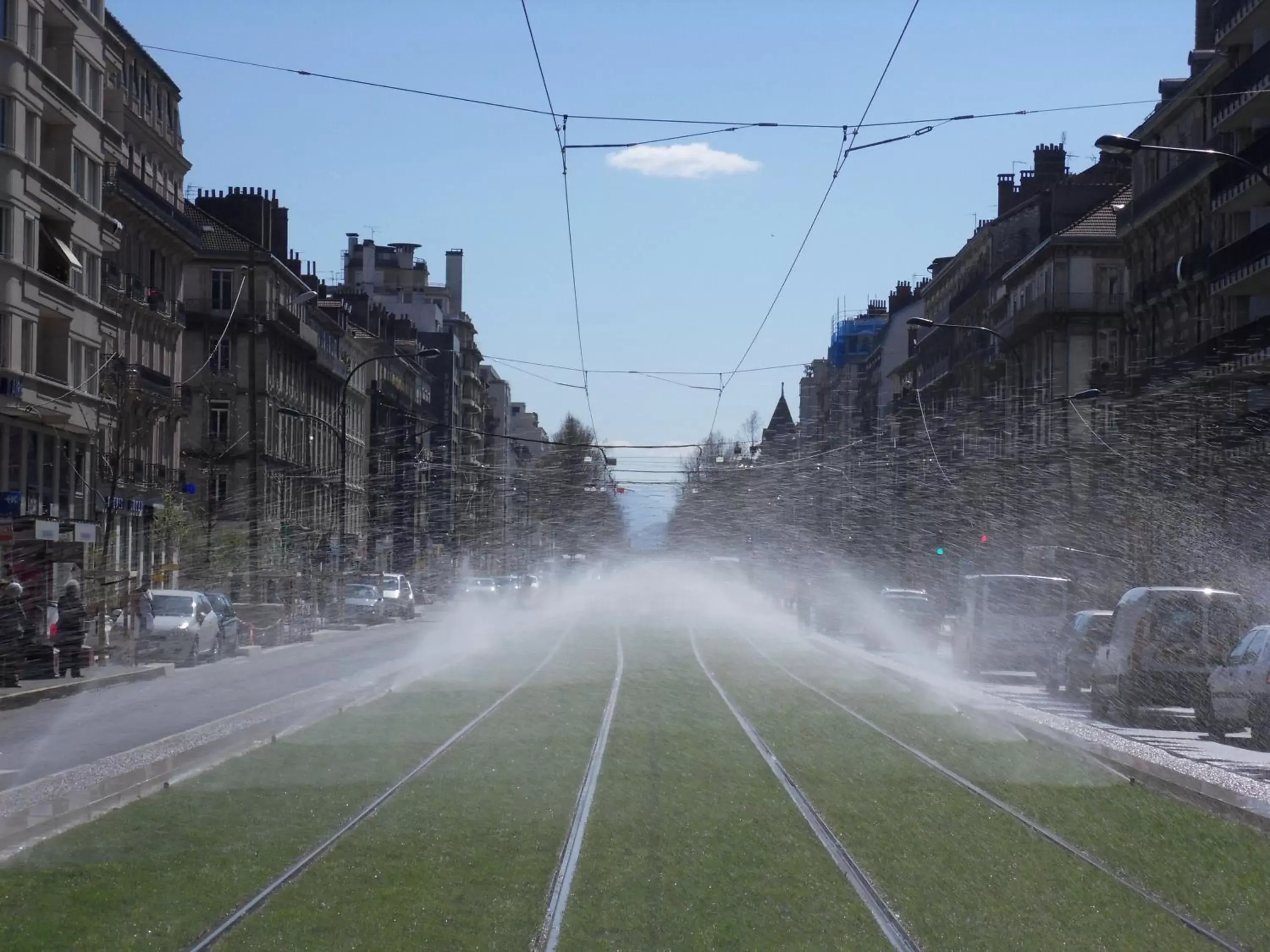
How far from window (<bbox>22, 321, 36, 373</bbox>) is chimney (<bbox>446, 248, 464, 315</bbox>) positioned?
104m

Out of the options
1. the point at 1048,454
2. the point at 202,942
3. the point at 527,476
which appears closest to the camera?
the point at 202,942

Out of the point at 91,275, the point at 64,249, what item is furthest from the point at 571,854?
the point at 91,275

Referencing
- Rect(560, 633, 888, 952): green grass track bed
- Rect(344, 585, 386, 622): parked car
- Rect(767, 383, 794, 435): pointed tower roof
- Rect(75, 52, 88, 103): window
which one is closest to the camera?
Rect(560, 633, 888, 952): green grass track bed

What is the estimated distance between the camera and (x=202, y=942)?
770cm

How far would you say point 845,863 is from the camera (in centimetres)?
1012

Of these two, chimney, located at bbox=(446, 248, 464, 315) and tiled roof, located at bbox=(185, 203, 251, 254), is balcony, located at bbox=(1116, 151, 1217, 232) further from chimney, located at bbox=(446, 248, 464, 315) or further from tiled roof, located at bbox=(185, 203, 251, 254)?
chimney, located at bbox=(446, 248, 464, 315)

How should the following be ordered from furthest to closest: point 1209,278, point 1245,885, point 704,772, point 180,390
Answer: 1. point 180,390
2. point 1209,278
3. point 704,772
4. point 1245,885

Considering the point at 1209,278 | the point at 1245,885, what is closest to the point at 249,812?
the point at 1245,885

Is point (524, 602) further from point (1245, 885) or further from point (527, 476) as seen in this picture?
point (1245, 885)

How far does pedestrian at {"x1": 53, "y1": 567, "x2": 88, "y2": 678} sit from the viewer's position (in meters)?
28.0

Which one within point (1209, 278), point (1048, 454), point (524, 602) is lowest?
point (524, 602)

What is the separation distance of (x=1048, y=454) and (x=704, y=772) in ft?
140

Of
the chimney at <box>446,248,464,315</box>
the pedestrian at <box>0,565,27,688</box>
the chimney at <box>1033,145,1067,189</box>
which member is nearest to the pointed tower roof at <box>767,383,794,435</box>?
the chimney at <box>446,248,464,315</box>

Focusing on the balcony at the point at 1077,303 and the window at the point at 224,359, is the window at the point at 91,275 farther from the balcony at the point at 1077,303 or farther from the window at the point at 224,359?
the balcony at the point at 1077,303
